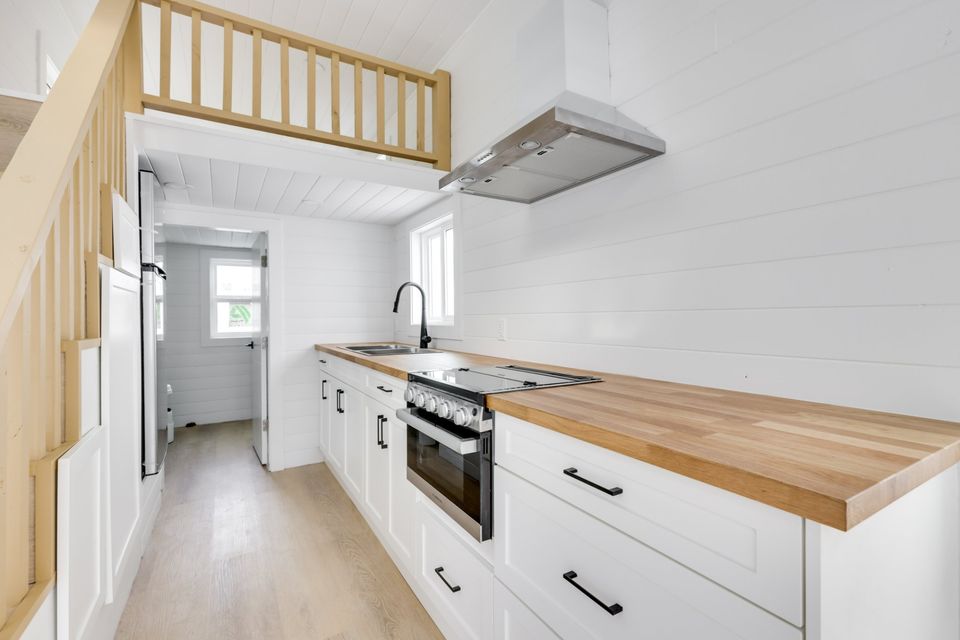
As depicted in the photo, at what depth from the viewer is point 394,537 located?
1.99 metres

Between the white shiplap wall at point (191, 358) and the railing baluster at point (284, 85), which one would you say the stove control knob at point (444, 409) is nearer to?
the railing baluster at point (284, 85)

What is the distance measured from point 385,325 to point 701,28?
3172 millimetres

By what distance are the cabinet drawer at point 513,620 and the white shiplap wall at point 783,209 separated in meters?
0.87

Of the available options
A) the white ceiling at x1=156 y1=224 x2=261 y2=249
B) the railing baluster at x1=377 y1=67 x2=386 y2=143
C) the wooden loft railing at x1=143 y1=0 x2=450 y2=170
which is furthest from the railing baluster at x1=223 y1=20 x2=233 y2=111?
the white ceiling at x1=156 y1=224 x2=261 y2=249

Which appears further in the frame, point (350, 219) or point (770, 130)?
point (350, 219)

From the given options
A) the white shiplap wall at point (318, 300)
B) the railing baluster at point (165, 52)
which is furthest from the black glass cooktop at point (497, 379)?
the white shiplap wall at point (318, 300)

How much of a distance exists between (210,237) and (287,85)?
8.42 ft

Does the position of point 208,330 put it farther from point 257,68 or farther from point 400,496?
point 400,496

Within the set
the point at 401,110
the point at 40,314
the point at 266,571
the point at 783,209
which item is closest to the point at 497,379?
the point at 783,209

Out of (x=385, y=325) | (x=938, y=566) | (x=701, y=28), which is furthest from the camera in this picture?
(x=385, y=325)

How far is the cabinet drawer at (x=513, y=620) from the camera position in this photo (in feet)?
3.59

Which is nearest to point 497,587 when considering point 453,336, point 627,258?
point 627,258

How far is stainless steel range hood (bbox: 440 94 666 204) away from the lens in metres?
1.35

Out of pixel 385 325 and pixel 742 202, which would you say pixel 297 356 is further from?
pixel 742 202
